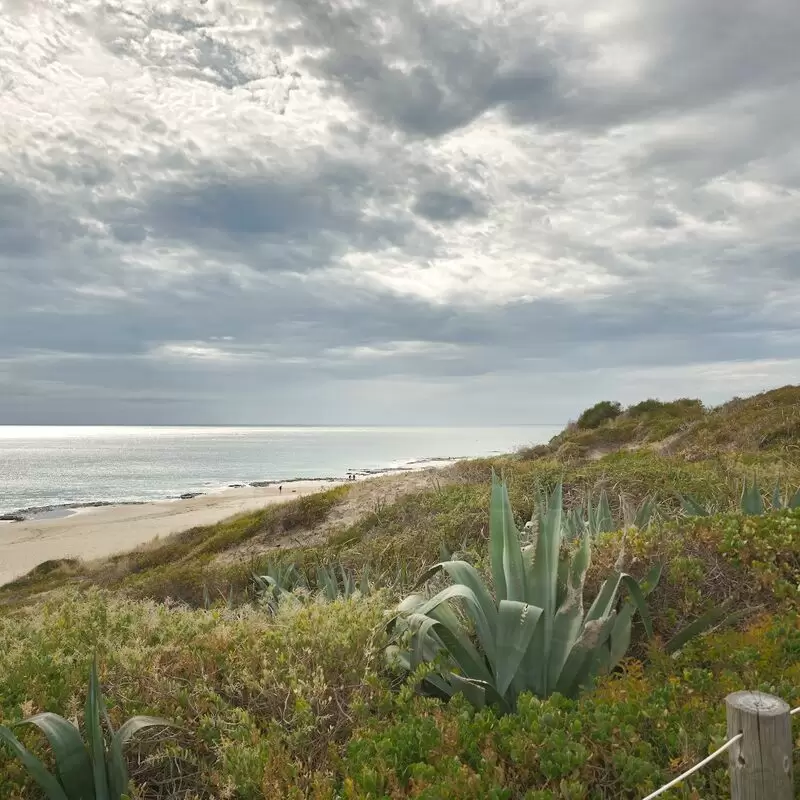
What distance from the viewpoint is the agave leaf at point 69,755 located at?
277cm

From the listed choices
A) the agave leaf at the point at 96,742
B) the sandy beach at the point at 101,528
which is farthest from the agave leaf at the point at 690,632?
the sandy beach at the point at 101,528

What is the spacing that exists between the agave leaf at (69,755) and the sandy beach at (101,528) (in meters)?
15.1

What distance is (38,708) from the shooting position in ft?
11.1

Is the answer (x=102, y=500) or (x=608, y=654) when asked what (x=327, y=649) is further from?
(x=102, y=500)

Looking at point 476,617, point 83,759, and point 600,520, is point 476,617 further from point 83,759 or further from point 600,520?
point 600,520

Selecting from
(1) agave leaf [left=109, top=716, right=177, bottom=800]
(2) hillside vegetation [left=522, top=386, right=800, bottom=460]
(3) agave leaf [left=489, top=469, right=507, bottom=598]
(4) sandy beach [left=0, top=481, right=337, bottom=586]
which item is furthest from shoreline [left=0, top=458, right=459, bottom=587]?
(1) agave leaf [left=109, top=716, right=177, bottom=800]

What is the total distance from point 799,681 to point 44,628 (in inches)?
178

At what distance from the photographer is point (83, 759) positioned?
9.32 ft

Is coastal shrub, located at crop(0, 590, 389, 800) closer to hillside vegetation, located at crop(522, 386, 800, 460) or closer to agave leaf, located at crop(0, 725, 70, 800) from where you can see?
agave leaf, located at crop(0, 725, 70, 800)

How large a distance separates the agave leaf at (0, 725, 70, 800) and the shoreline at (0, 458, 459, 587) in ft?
51.9

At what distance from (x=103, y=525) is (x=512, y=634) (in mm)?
31102

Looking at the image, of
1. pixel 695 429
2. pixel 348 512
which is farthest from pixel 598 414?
pixel 348 512

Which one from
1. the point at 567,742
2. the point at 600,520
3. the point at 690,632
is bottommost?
the point at 567,742

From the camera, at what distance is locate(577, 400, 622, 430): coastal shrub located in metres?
28.8
